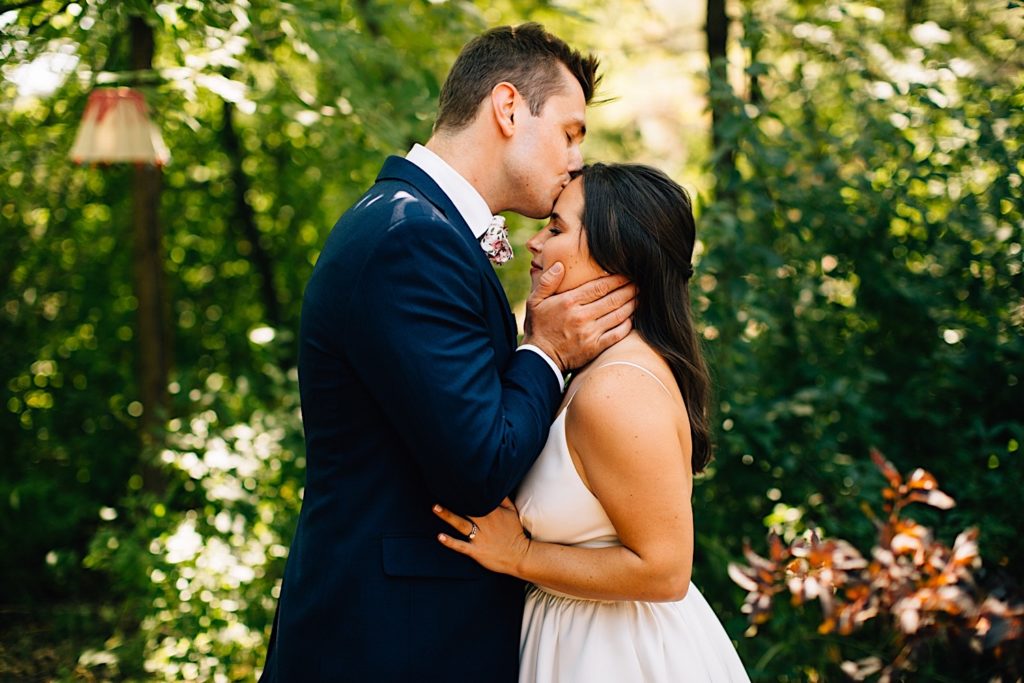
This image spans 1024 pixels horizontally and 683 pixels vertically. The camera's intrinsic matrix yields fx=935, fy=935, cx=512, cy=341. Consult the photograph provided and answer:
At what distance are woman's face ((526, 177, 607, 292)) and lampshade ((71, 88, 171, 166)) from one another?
8.92ft

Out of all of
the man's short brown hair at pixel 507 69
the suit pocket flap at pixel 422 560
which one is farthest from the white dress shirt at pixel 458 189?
the suit pocket flap at pixel 422 560

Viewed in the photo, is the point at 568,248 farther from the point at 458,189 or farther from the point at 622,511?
the point at 622,511

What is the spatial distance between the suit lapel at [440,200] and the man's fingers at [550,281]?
0.40ft

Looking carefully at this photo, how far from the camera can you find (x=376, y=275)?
72.2 inches

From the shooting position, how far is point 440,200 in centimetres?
208

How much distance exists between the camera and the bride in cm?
205

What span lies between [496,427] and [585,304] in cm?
52

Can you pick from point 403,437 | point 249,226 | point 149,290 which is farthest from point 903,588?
point 249,226

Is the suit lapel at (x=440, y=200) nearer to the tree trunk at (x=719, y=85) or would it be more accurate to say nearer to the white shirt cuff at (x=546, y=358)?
the white shirt cuff at (x=546, y=358)

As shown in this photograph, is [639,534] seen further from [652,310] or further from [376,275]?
[376,275]

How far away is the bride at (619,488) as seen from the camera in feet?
6.72

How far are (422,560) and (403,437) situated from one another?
1.05 feet

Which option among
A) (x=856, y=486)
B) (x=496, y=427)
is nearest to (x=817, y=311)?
(x=856, y=486)

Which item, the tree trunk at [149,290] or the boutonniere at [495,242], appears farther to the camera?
the tree trunk at [149,290]
